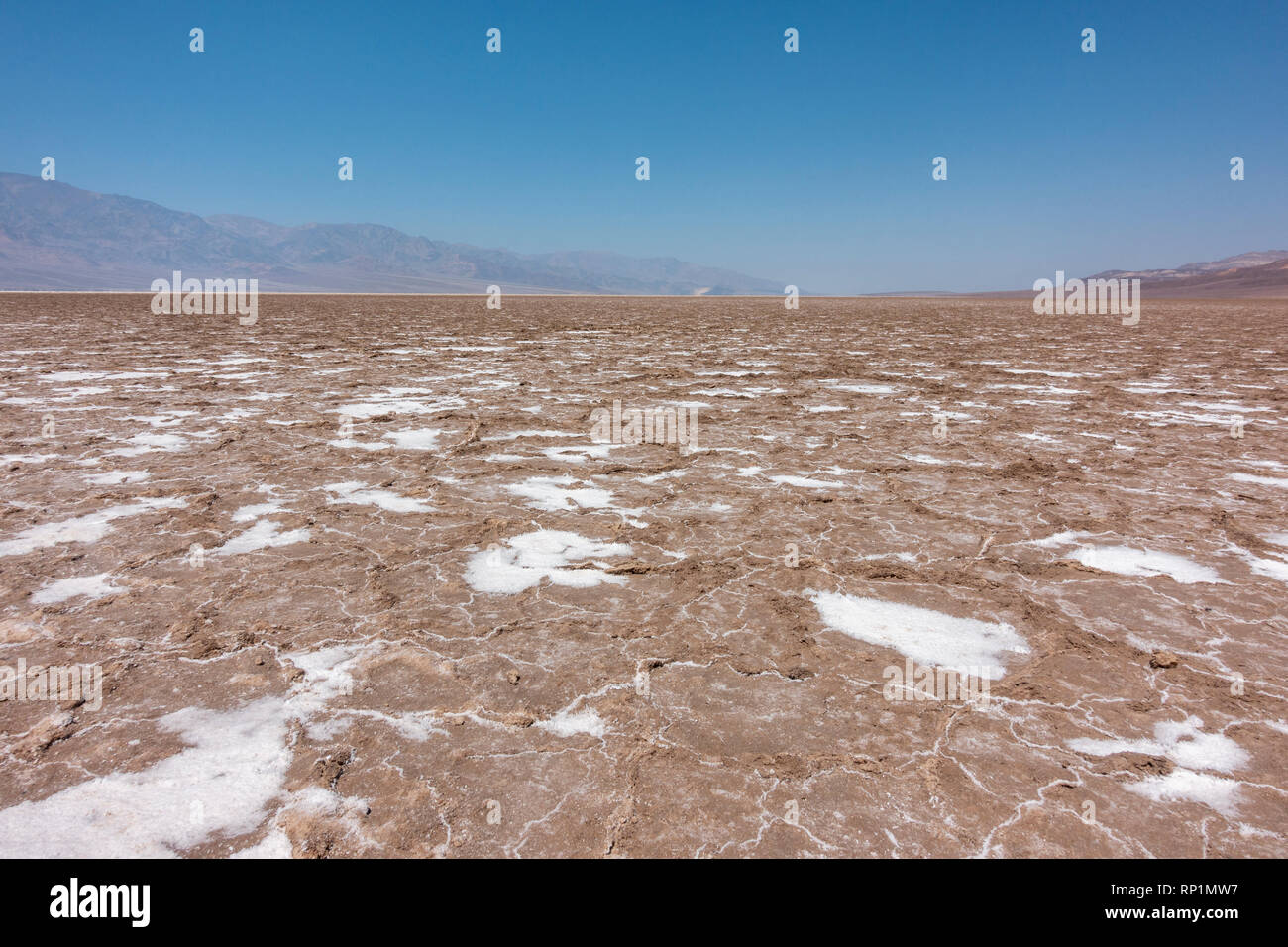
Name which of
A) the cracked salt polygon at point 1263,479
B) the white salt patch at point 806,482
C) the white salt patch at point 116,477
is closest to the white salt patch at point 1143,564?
the white salt patch at point 806,482

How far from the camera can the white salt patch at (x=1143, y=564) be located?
8.92ft

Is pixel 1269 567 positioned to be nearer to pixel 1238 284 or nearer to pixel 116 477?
pixel 116 477

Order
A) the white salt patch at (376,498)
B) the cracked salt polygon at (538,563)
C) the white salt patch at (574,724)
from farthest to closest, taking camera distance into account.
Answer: the white salt patch at (376,498) → the cracked salt polygon at (538,563) → the white salt patch at (574,724)

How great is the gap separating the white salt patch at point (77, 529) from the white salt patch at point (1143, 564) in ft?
14.4

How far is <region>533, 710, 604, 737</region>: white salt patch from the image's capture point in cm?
179

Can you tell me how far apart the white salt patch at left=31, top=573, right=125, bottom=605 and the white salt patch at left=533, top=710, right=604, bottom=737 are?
1.88 metres

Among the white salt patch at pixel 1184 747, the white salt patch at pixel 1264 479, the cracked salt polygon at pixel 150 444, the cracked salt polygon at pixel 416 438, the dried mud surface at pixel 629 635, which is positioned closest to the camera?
the dried mud surface at pixel 629 635

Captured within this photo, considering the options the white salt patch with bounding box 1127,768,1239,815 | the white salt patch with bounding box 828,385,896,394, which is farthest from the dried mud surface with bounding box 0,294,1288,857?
the white salt patch with bounding box 828,385,896,394

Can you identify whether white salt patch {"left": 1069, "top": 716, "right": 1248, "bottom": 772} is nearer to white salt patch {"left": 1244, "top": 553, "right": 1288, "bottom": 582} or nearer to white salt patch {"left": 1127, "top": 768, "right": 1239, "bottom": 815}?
white salt patch {"left": 1127, "top": 768, "right": 1239, "bottom": 815}

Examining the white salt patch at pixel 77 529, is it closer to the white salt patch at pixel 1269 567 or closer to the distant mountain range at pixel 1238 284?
the white salt patch at pixel 1269 567

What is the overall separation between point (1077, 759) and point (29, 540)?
406 centimetres
